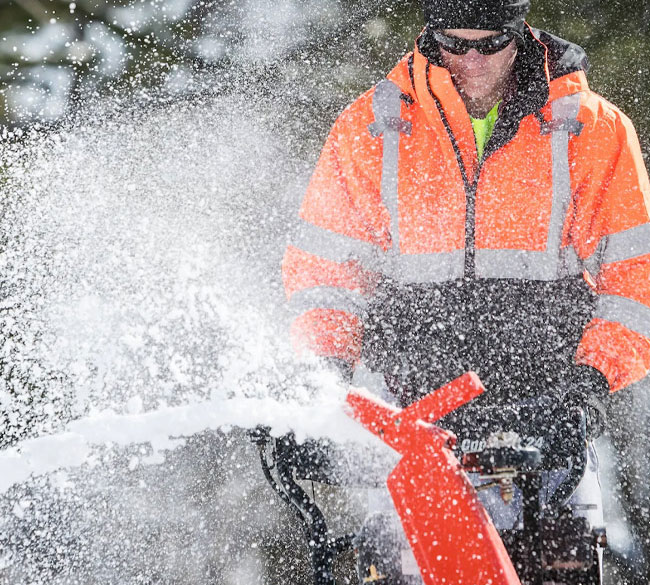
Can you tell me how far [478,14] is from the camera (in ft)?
5.51

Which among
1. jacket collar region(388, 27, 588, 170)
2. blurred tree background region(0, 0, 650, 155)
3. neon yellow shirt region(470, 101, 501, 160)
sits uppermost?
blurred tree background region(0, 0, 650, 155)

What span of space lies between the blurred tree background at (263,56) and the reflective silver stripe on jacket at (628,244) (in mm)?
1191

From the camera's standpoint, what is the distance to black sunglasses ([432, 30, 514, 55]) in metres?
1.74

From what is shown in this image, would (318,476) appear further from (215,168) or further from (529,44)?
(215,168)

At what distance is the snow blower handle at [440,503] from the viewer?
2.80 feet

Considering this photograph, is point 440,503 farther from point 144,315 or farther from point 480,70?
point 144,315

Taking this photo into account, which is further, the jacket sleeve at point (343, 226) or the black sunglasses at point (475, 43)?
the jacket sleeve at point (343, 226)

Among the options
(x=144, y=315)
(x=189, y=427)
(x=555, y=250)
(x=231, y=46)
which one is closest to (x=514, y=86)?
(x=555, y=250)

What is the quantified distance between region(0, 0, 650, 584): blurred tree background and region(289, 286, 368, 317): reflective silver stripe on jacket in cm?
133

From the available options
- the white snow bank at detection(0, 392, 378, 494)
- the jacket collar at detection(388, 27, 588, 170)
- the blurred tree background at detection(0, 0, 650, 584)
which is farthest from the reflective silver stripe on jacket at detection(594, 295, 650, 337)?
the blurred tree background at detection(0, 0, 650, 584)

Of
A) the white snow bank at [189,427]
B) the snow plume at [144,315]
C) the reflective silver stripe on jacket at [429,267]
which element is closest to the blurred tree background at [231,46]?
the snow plume at [144,315]

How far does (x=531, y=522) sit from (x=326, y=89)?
96.9 inches

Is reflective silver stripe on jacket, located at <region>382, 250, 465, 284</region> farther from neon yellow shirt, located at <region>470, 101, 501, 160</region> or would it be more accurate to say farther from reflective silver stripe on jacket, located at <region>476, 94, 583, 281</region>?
neon yellow shirt, located at <region>470, 101, 501, 160</region>

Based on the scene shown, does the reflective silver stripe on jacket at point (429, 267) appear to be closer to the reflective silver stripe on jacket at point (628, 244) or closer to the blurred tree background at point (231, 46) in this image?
the reflective silver stripe on jacket at point (628, 244)
